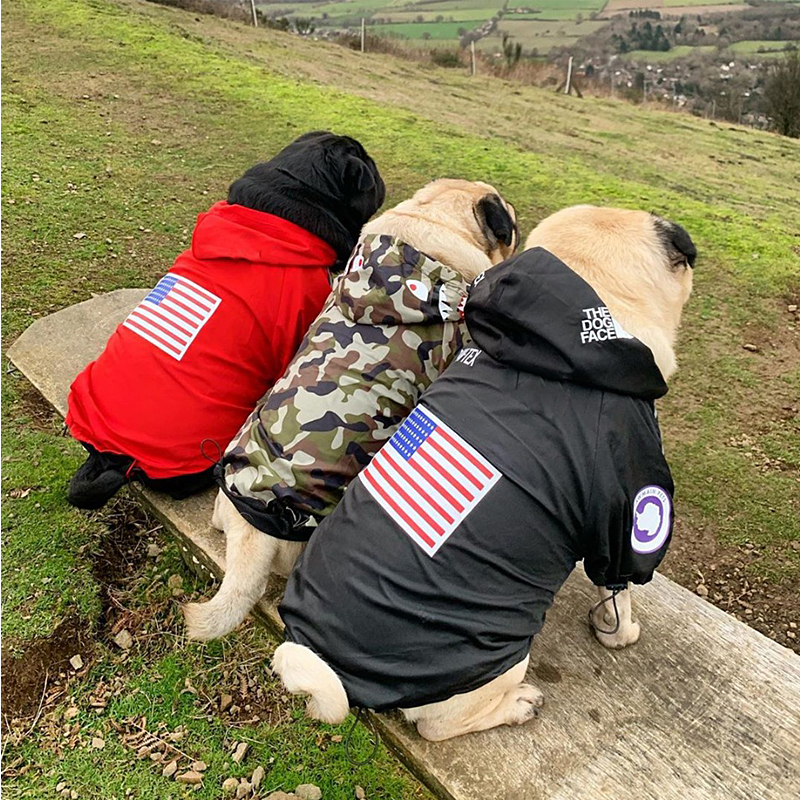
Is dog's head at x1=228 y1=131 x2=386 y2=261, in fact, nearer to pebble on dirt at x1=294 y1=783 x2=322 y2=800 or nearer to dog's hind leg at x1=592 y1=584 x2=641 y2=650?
dog's hind leg at x1=592 y1=584 x2=641 y2=650

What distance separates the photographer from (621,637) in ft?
8.11

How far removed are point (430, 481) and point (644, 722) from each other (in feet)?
3.72

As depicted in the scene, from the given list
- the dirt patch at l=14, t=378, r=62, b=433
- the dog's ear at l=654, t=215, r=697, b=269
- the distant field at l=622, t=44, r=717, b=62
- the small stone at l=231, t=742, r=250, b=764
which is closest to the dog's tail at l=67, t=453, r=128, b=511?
the dirt patch at l=14, t=378, r=62, b=433

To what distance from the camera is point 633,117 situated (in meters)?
14.6

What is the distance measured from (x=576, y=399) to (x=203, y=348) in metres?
1.67

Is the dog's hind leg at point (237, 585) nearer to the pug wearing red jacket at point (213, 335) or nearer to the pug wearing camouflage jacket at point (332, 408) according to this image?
the pug wearing camouflage jacket at point (332, 408)

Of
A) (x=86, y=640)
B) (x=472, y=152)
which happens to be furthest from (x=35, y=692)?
(x=472, y=152)

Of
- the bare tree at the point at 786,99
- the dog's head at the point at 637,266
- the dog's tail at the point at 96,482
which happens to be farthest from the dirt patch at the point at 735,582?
the bare tree at the point at 786,99

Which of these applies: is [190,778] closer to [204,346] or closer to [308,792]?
[308,792]

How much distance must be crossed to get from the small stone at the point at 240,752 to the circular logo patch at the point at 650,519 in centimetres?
161

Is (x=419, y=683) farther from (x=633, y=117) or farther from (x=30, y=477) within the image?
(x=633, y=117)

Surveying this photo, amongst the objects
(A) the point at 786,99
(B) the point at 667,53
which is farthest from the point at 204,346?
(B) the point at 667,53

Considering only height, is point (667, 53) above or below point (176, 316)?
below

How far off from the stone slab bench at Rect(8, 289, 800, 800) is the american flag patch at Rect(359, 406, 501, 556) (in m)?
A: 0.77
